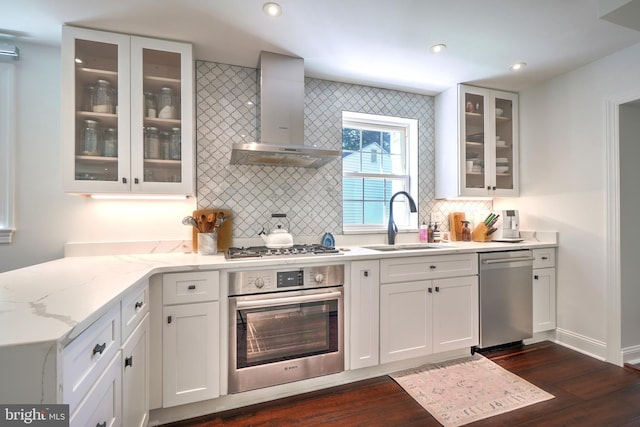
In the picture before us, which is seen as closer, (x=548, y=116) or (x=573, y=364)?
(x=573, y=364)

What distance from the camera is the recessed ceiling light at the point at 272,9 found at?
1.66 meters

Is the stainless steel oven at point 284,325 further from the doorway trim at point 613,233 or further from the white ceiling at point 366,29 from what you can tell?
the doorway trim at point 613,233

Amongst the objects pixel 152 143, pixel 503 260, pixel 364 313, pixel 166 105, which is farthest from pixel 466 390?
pixel 166 105

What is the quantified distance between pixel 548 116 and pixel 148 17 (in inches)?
136

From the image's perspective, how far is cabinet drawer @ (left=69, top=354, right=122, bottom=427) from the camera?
851mm

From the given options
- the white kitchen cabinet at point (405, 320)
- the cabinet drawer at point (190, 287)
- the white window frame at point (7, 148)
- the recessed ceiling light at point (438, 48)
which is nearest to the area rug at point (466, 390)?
the white kitchen cabinet at point (405, 320)

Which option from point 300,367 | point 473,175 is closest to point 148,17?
point 300,367

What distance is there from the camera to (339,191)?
269 centimetres

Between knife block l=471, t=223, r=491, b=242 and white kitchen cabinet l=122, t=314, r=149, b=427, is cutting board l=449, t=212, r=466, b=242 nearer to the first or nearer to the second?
knife block l=471, t=223, r=491, b=242

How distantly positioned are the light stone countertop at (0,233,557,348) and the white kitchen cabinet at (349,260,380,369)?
0.11 metres

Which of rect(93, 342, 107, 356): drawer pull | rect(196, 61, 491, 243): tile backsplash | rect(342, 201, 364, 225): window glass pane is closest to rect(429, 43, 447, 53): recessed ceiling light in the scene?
rect(196, 61, 491, 243): tile backsplash

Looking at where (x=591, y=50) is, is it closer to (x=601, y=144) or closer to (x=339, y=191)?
(x=601, y=144)

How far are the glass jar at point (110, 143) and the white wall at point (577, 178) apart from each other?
367cm

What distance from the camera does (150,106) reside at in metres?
1.96
